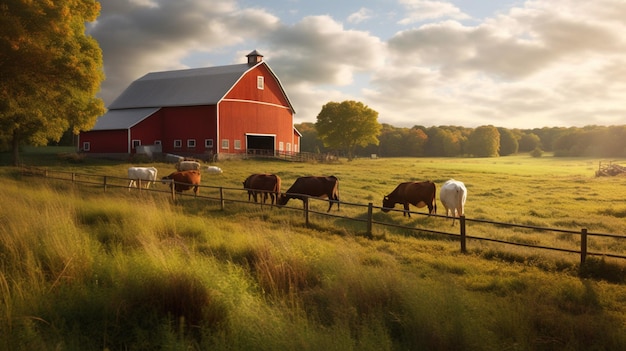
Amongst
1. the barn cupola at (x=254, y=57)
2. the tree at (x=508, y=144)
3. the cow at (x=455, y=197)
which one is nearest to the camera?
the cow at (x=455, y=197)

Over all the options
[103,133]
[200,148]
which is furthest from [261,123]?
[103,133]

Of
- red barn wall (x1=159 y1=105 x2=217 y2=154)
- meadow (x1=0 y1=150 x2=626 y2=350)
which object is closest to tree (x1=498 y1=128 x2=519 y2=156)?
red barn wall (x1=159 y1=105 x2=217 y2=154)

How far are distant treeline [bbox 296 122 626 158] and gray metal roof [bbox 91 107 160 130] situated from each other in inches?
1605

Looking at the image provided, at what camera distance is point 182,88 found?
42.7 metres

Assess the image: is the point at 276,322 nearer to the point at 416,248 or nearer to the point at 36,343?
the point at 36,343

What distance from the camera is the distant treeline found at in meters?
86.9

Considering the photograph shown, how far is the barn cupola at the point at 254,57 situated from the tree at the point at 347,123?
765 inches

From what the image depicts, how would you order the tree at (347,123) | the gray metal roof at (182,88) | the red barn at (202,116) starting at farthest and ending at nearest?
the tree at (347,123)
the gray metal roof at (182,88)
the red barn at (202,116)

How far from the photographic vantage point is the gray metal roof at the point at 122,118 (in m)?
37.9

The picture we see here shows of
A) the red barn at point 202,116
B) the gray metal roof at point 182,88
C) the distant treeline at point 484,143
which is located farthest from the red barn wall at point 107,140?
the distant treeline at point 484,143

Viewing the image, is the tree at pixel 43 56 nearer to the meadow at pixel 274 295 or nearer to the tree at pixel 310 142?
the meadow at pixel 274 295

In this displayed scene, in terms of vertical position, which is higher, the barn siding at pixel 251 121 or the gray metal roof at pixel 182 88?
the gray metal roof at pixel 182 88

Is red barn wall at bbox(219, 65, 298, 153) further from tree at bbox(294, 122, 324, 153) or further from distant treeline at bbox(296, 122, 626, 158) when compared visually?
tree at bbox(294, 122, 324, 153)

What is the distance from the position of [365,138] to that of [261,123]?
921 inches
